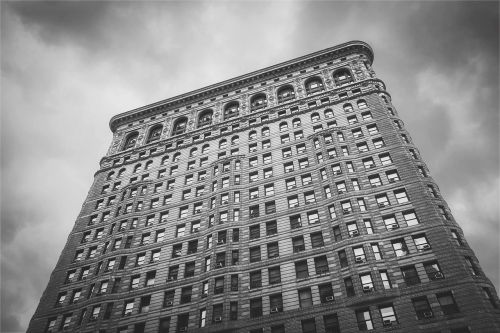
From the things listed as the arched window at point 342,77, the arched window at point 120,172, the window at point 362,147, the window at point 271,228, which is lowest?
the window at point 271,228

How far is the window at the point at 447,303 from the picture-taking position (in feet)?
105

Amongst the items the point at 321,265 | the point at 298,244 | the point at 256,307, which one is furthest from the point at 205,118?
the point at 256,307

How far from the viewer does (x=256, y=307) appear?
38.1m

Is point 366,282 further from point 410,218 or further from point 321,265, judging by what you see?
point 410,218

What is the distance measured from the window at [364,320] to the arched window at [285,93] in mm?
43361

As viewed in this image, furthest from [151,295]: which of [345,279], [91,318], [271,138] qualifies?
[271,138]

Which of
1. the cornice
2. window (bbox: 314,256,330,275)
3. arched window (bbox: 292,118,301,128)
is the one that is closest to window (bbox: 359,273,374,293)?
window (bbox: 314,256,330,275)

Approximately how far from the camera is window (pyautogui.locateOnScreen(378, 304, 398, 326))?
108ft

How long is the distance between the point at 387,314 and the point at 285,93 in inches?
1863

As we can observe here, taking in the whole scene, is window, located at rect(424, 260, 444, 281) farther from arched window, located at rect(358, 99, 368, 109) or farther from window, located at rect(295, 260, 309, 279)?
arched window, located at rect(358, 99, 368, 109)

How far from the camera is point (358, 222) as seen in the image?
40.4m

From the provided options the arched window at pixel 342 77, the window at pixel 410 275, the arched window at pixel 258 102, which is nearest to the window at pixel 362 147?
the window at pixel 410 275

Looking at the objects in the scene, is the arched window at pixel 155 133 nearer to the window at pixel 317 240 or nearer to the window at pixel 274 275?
the window at pixel 274 275

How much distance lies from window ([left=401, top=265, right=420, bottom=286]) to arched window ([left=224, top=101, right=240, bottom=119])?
4315 cm
